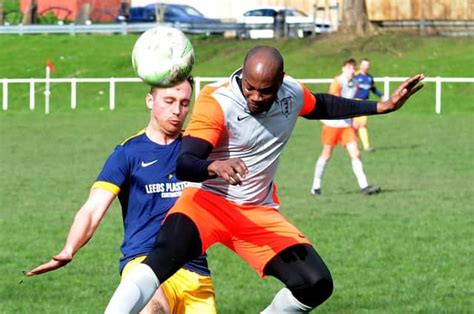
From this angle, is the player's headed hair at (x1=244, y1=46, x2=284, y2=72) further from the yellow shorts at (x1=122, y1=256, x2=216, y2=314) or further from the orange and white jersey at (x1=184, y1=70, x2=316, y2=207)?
the yellow shorts at (x1=122, y1=256, x2=216, y2=314)

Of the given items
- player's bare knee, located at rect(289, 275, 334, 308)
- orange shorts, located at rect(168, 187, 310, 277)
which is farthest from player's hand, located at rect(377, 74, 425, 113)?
player's bare knee, located at rect(289, 275, 334, 308)

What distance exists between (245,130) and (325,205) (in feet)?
34.2

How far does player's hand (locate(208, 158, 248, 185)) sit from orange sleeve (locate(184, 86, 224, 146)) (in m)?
0.55

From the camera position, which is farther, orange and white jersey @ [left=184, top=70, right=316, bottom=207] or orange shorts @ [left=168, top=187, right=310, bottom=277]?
orange shorts @ [left=168, top=187, right=310, bottom=277]

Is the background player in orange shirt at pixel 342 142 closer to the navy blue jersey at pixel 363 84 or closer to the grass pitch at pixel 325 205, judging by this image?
the grass pitch at pixel 325 205

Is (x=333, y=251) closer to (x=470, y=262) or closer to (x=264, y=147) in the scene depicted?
(x=470, y=262)

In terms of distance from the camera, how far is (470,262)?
495 inches

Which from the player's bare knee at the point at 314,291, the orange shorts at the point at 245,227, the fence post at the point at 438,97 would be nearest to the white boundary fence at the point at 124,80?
the fence post at the point at 438,97

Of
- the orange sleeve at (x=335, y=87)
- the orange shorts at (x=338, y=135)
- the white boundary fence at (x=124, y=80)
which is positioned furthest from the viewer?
the white boundary fence at (x=124, y=80)

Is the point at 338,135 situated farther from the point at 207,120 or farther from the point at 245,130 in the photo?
the point at 207,120

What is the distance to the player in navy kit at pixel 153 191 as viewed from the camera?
7078 millimetres

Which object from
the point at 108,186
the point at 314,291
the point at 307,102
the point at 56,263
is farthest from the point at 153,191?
the point at 307,102

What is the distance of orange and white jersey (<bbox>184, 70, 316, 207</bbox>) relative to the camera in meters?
7.14

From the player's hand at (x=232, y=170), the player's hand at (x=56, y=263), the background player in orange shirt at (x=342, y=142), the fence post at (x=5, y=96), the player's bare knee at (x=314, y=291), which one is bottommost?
the fence post at (x=5, y=96)
